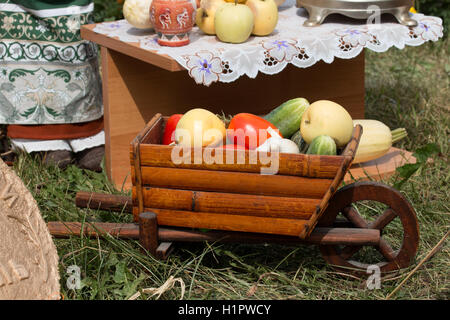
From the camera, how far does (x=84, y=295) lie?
6.25ft

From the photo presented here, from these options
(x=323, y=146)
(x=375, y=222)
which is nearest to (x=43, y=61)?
(x=323, y=146)

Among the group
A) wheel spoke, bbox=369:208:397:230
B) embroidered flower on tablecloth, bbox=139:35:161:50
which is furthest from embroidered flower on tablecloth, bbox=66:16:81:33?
wheel spoke, bbox=369:208:397:230

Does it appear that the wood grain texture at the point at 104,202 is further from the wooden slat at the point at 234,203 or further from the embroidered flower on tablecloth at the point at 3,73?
the embroidered flower on tablecloth at the point at 3,73

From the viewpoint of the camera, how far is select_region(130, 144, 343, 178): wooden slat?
1796 millimetres

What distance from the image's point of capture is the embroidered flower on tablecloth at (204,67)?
7.57ft

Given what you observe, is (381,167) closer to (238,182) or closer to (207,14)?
(207,14)

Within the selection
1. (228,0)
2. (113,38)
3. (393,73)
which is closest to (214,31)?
(228,0)

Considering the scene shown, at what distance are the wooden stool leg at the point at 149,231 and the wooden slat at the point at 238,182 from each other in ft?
0.35

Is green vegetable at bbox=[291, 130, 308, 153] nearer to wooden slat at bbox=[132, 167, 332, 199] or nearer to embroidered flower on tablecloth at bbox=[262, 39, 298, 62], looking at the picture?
wooden slat at bbox=[132, 167, 332, 199]

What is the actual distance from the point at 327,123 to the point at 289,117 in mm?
205

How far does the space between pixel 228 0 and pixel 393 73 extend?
81.9 inches

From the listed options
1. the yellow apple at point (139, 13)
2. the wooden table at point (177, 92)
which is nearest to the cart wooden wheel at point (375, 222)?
the wooden table at point (177, 92)

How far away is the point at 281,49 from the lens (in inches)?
97.3

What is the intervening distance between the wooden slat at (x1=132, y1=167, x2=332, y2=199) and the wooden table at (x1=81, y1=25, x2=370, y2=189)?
1.86 feet
